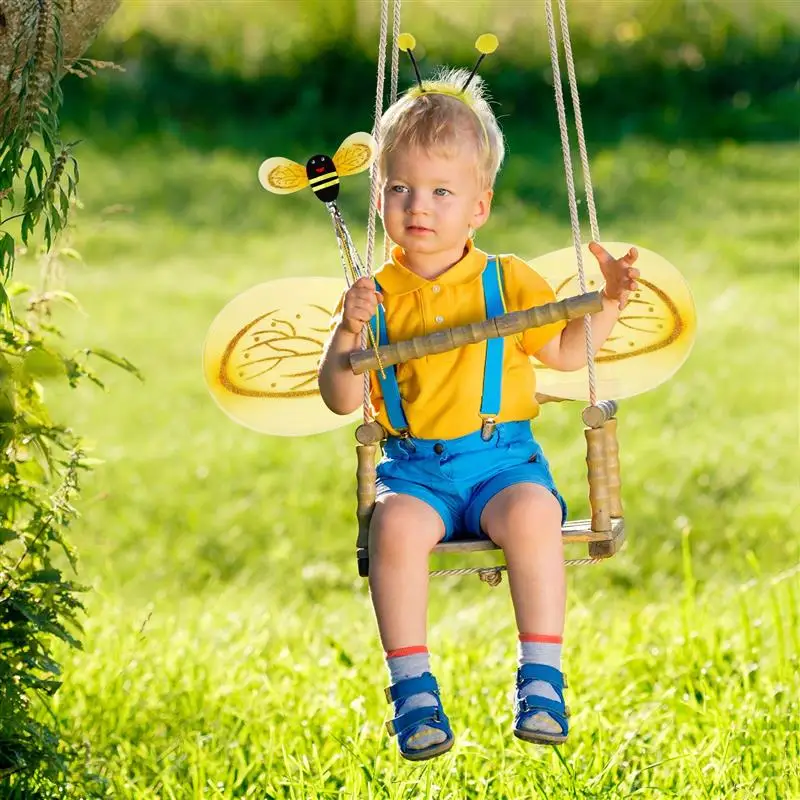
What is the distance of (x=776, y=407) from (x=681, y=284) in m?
5.01

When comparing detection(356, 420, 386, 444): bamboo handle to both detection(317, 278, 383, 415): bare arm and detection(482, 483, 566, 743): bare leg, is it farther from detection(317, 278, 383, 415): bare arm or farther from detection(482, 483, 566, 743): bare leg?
detection(482, 483, 566, 743): bare leg

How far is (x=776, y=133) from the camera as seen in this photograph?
44.2ft

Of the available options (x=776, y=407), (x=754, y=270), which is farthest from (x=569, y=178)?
(x=754, y=270)

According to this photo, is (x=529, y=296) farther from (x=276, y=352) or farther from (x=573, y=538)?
(x=276, y=352)

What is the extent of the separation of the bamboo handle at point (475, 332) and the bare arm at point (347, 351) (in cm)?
10

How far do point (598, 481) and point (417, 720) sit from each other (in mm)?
752

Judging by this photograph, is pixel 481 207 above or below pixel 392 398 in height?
above

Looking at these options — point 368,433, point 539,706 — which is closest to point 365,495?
point 368,433

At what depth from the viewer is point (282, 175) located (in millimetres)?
3545

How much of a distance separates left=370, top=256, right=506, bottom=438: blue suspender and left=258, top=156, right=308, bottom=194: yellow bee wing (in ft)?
1.09

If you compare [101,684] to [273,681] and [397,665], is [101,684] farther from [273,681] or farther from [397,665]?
[397,665]

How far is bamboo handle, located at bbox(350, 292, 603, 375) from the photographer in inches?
131

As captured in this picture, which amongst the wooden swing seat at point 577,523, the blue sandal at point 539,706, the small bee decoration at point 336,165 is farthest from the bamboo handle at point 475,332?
the blue sandal at point 539,706

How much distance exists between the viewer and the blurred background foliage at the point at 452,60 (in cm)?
1370
